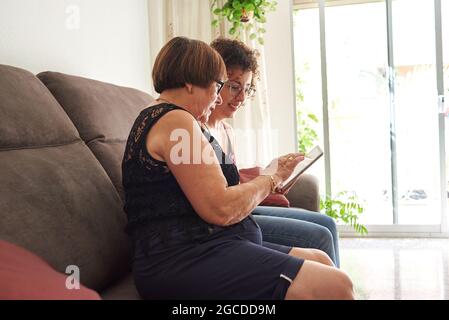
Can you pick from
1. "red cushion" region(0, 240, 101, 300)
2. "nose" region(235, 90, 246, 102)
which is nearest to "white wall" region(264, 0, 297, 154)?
"nose" region(235, 90, 246, 102)

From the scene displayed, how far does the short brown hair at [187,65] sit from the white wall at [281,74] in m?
2.27

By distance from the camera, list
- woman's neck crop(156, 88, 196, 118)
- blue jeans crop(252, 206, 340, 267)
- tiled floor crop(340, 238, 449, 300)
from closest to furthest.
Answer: woman's neck crop(156, 88, 196, 118)
blue jeans crop(252, 206, 340, 267)
tiled floor crop(340, 238, 449, 300)

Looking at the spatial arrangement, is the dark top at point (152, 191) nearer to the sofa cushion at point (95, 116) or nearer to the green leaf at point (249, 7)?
the sofa cushion at point (95, 116)

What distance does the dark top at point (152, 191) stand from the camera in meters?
1.10

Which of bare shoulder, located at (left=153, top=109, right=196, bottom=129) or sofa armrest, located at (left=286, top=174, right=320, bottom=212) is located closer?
bare shoulder, located at (left=153, top=109, right=196, bottom=129)

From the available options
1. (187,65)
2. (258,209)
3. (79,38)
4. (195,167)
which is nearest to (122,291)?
(195,167)

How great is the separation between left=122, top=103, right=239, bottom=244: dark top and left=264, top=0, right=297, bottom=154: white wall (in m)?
2.40

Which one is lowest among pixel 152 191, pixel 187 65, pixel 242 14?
pixel 152 191

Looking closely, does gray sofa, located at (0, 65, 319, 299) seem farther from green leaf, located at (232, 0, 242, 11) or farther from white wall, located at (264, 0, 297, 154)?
white wall, located at (264, 0, 297, 154)

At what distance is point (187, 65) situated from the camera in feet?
3.96

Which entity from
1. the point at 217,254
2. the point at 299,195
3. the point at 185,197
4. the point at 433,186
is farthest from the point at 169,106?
the point at 433,186

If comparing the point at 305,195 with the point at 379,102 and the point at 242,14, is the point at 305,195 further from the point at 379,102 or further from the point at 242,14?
the point at 379,102

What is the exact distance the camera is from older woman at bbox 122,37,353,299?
3.36 ft

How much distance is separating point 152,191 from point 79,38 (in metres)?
1.17
